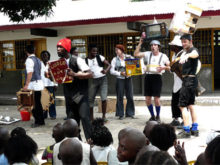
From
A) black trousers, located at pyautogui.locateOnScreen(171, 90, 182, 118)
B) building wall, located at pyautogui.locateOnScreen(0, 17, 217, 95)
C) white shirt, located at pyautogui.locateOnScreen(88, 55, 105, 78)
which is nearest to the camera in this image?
black trousers, located at pyautogui.locateOnScreen(171, 90, 182, 118)

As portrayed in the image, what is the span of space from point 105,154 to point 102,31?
330 inches

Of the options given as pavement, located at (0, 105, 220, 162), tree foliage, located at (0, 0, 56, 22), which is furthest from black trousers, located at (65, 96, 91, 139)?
tree foliage, located at (0, 0, 56, 22)

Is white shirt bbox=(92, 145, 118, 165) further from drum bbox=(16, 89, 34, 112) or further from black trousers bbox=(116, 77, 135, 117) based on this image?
black trousers bbox=(116, 77, 135, 117)

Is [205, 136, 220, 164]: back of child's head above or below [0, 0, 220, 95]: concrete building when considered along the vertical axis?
below

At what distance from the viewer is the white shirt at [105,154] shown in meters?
3.10

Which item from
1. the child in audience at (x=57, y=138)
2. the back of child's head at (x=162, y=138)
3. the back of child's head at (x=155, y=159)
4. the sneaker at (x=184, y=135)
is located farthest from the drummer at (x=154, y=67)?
the back of child's head at (x=155, y=159)

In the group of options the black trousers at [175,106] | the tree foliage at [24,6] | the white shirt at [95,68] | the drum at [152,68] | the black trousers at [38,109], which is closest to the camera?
the tree foliage at [24,6]

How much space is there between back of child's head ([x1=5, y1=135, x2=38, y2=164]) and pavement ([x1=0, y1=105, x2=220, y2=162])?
2.46m

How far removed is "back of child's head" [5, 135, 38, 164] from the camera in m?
2.63

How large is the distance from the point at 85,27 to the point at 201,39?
3897 mm

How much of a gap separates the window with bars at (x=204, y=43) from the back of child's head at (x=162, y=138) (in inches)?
322

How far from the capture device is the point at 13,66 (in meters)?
12.8

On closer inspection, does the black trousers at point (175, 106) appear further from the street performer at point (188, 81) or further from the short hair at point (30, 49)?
the short hair at point (30, 49)

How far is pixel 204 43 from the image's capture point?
415 inches
